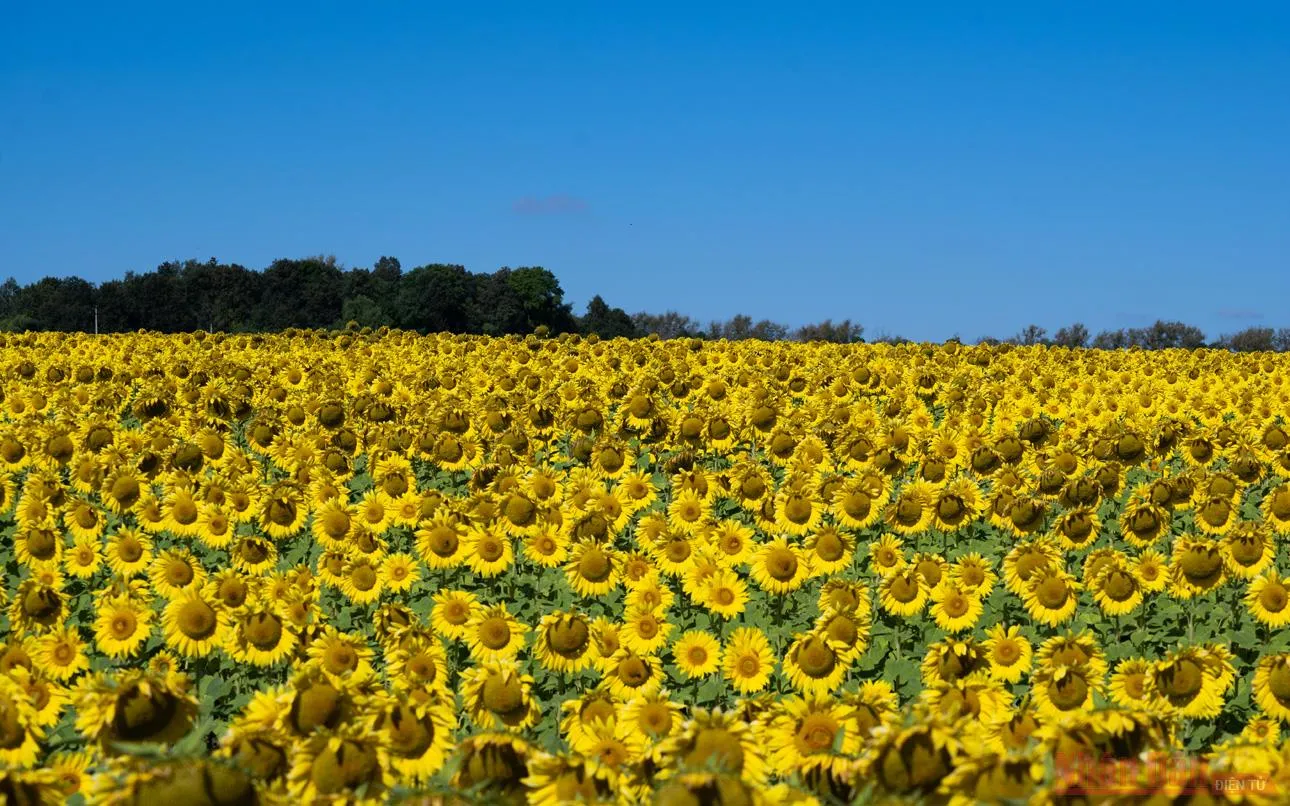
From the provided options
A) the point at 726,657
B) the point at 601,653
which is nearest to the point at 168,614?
the point at 601,653

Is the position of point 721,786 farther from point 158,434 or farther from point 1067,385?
point 1067,385

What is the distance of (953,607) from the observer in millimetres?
12195

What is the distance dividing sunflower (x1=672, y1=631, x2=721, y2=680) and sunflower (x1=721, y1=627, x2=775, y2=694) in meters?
0.25

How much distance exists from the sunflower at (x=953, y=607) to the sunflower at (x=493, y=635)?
415cm

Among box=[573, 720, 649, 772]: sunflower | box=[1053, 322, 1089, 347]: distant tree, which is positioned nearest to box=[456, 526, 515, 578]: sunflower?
box=[573, 720, 649, 772]: sunflower

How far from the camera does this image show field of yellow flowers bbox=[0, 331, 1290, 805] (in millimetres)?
5004

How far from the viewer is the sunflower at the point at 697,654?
10.8 metres

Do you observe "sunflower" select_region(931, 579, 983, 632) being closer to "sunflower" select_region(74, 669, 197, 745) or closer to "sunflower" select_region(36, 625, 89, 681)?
"sunflower" select_region(36, 625, 89, 681)

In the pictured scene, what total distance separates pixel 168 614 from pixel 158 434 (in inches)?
274

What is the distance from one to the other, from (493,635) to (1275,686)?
6052mm

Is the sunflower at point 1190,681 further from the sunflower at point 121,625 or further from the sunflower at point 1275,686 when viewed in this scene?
the sunflower at point 121,625

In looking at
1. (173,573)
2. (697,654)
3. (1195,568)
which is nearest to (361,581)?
(173,573)

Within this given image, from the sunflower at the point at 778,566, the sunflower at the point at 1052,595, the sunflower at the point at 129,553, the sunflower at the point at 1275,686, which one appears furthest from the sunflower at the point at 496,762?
the sunflower at the point at 129,553
